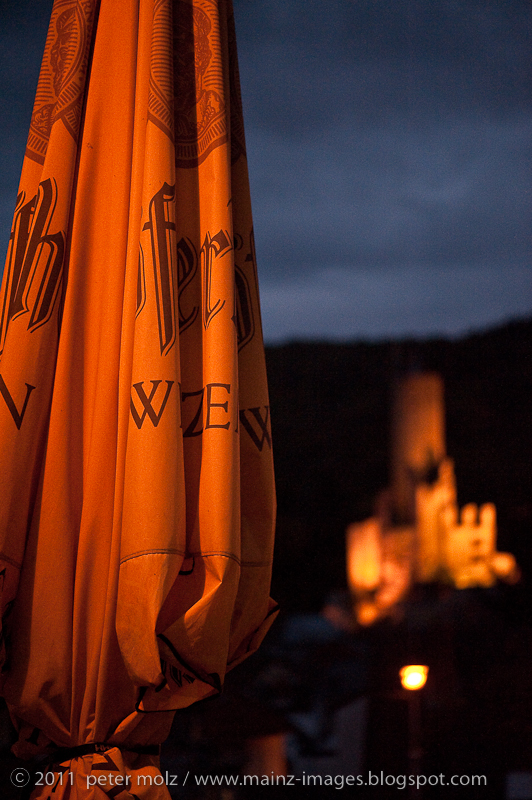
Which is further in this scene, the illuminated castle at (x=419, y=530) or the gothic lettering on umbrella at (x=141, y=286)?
the illuminated castle at (x=419, y=530)

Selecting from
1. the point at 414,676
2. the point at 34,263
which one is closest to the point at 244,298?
the point at 34,263

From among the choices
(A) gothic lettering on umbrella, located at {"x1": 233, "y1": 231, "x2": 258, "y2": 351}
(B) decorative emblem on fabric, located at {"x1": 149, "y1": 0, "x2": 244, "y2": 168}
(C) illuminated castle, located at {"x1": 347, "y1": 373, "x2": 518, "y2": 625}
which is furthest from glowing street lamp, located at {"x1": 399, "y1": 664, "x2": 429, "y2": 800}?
(B) decorative emblem on fabric, located at {"x1": 149, "y1": 0, "x2": 244, "y2": 168}

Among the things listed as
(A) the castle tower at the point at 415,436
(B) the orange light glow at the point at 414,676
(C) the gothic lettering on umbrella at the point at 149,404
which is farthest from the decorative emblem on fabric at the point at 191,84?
(B) the orange light glow at the point at 414,676

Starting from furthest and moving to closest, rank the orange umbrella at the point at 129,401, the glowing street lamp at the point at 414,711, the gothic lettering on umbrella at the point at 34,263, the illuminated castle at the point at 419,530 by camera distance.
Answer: the illuminated castle at the point at 419,530, the glowing street lamp at the point at 414,711, the gothic lettering on umbrella at the point at 34,263, the orange umbrella at the point at 129,401

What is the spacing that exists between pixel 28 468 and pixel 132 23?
0.82 meters

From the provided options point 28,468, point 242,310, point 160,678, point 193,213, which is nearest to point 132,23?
point 193,213

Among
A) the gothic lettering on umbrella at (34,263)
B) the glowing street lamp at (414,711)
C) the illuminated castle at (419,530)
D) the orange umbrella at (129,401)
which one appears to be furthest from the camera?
the illuminated castle at (419,530)

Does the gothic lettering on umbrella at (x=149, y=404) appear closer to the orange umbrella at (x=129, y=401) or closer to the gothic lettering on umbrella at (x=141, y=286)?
the orange umbrella at (x=129, y=401)

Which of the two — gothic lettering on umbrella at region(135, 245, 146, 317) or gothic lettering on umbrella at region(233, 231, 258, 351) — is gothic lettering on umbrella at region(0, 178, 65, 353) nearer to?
gothic lettering on umbrella at region(135, 245, 146, 317)

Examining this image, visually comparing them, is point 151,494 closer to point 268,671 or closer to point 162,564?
point 162,564

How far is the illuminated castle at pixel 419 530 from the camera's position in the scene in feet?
3.86

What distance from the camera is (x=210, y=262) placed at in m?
0.92

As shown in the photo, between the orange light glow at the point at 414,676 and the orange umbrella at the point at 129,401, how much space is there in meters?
0.38

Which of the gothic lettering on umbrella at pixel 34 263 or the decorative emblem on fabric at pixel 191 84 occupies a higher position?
the decorative emblem on fabric at pixel 191 84
